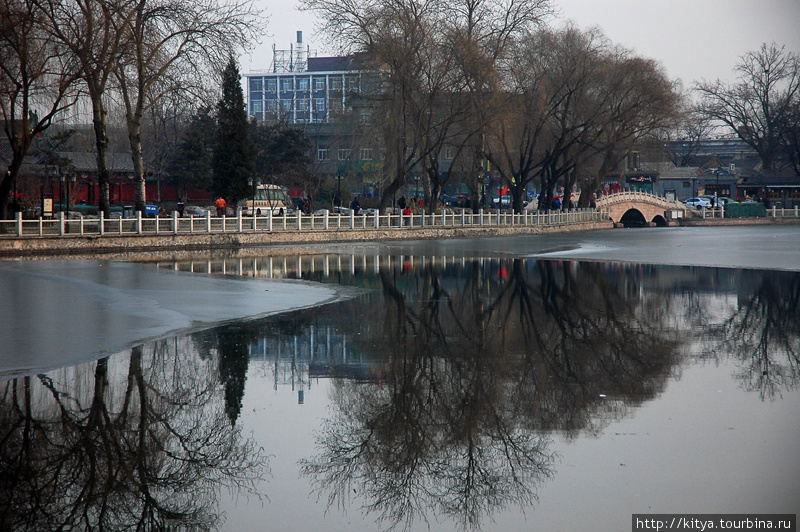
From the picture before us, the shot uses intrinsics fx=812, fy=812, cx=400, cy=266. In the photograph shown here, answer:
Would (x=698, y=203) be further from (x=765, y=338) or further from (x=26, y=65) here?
(x=765, y=338)

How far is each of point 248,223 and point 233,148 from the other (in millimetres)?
8915

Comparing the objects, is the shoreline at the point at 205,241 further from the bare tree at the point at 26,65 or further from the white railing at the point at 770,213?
the white railing at the point at 770,213

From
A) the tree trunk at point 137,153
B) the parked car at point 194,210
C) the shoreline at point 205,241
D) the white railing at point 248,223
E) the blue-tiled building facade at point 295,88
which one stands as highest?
the blue-tiled building facade at point 295,88

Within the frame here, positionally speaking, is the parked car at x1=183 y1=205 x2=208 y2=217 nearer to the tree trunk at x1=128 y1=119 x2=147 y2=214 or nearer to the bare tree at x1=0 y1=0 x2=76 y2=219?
the tree trunk at x1=128 y1=119 x2=147 y2=214

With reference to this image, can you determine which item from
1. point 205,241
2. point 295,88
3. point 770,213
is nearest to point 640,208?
point 770,213

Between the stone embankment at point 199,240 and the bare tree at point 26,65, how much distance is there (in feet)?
8.18

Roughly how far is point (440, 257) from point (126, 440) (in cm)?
2305

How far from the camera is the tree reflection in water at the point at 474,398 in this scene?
19.7 feet

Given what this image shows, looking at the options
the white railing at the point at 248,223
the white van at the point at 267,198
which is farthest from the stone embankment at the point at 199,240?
the white van at the point at 267,198

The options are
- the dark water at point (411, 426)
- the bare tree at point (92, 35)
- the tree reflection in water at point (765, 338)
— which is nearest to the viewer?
the dark water at point (411, 426)

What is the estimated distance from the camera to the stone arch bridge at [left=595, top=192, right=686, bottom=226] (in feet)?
224

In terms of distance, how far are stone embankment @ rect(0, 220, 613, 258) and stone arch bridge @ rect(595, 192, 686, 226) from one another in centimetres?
2407

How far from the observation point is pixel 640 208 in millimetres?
72000

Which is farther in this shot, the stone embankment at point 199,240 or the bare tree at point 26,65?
the stone embankment at point 199,240
